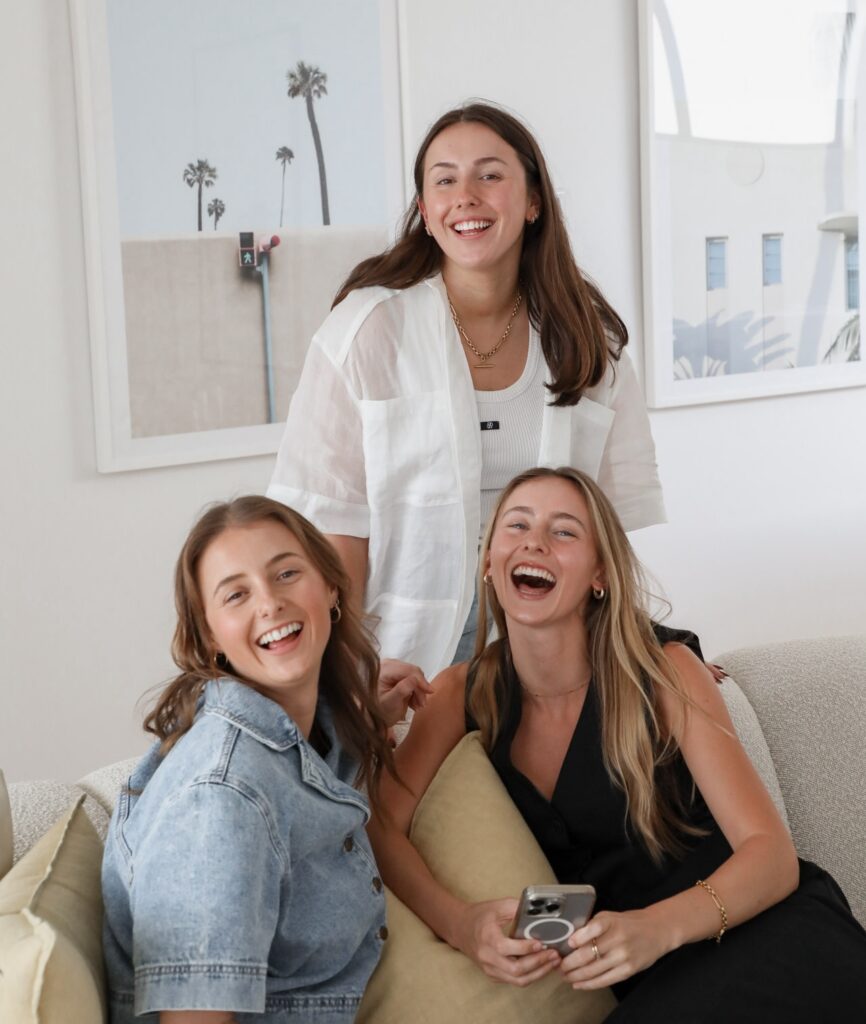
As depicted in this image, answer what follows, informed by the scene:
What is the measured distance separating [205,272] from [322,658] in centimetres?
154

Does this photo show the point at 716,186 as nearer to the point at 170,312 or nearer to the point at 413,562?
the point at 170,312

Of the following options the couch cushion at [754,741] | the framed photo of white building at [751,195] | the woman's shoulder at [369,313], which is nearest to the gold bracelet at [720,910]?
the couch cushion at [754,741]

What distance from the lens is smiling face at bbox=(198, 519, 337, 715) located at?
1.39 m

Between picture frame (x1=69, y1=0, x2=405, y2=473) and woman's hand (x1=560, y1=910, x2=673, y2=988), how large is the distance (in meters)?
1.70

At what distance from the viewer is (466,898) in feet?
5.02

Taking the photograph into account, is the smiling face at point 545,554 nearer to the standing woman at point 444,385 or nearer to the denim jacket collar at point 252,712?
the standing woman at point 444,385

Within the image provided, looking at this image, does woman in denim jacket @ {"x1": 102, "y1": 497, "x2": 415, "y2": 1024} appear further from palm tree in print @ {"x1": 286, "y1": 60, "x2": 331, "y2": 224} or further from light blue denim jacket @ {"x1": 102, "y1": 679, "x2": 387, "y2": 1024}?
palm tree in print @ {"x1": 286, "y1": 60, "x2": 331, "y2": 224}

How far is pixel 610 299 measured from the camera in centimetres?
371

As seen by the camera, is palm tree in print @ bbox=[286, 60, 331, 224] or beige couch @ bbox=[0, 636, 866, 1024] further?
palm tree in print @ bbox=[286, 60, 331, 224]

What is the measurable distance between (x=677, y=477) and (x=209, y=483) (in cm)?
154

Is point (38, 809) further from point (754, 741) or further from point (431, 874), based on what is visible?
point (754, 741)

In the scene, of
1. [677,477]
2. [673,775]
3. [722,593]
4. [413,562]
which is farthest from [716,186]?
[673,775]

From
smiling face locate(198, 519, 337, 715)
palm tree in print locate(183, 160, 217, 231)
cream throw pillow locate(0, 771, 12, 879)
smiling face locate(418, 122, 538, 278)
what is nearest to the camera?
cream throw pillow locate(0, 771, 12, 879)

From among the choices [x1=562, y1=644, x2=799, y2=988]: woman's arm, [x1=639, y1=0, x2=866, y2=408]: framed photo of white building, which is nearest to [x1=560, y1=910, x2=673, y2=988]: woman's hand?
[x1=562, y1=644, x2=799, y2=988]: woman's arm
